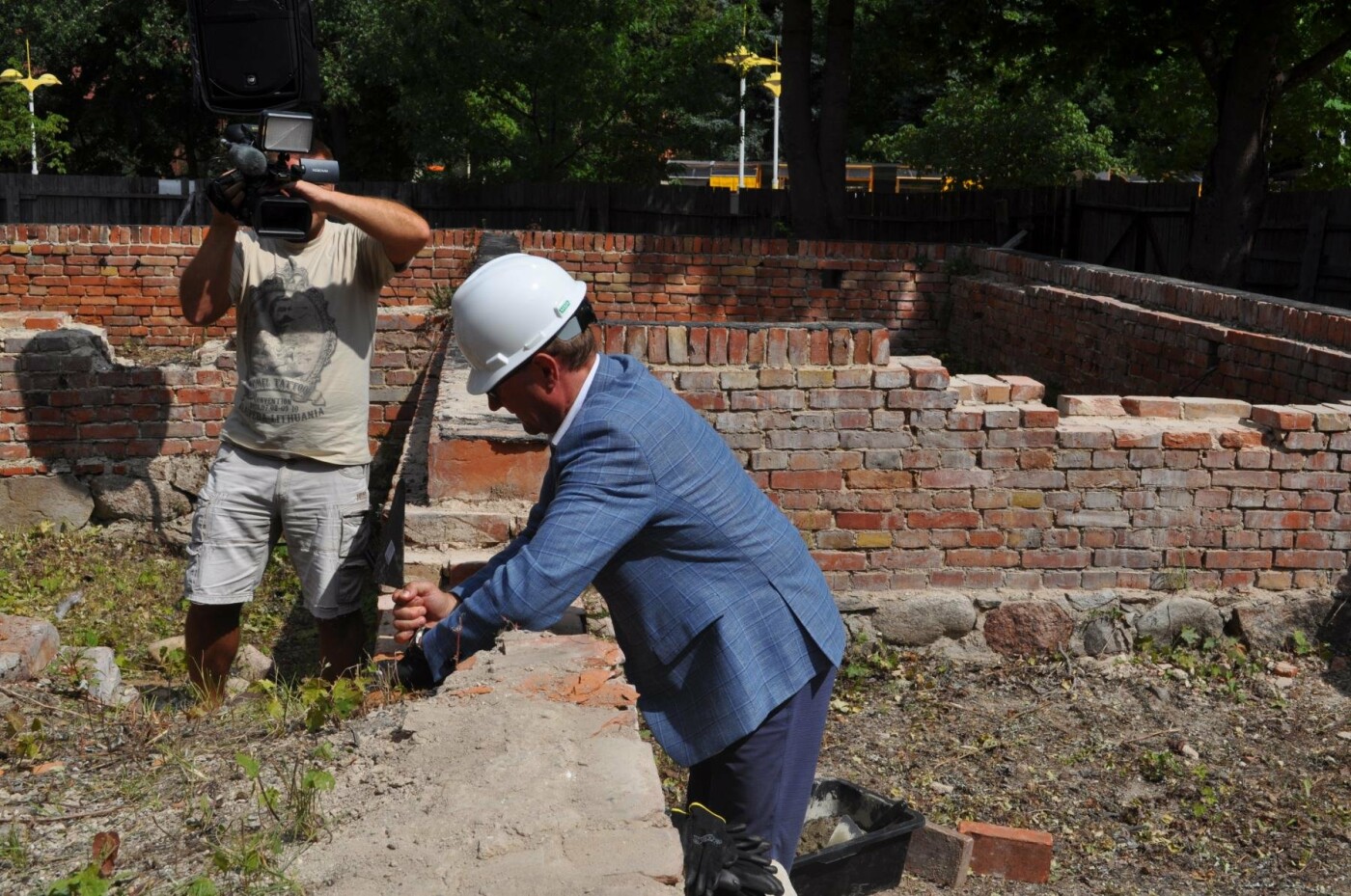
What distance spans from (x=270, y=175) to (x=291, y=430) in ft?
2.54

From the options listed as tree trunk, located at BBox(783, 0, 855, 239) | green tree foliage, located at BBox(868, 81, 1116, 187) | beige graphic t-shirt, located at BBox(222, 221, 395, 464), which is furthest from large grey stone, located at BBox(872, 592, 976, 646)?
green tree foliage, located at BBox(868, 81, 1116, 187)

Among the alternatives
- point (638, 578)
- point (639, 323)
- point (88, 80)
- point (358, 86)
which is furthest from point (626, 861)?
point (88, 80)

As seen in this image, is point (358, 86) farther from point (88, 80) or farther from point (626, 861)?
point (626, 861)

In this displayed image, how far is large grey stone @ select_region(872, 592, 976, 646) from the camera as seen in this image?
528cm

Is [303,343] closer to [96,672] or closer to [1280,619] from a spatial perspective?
[96,672]

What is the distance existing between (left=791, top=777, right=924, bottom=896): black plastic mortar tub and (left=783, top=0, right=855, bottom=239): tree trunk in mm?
11534

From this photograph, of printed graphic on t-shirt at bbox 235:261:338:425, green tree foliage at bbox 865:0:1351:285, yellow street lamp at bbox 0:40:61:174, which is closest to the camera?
printed graphic on t-shirt at bbox 235:261:338:425

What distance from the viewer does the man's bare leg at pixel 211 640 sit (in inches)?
167

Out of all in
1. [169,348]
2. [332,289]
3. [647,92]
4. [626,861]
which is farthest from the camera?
[647,92]

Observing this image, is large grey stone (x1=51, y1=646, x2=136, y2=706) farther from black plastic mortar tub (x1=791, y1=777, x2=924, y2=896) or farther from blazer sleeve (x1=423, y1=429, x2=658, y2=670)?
black plastic mortar tub (x1=791, y1=777, x2=924, y2=896)

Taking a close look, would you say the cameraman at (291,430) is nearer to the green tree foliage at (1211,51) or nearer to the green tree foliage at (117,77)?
the green tree foliage at (1211,51)

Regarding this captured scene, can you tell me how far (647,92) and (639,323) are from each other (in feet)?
46.9

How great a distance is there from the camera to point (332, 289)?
→ 14.0ft

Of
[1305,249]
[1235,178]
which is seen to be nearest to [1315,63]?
[1235,178]
